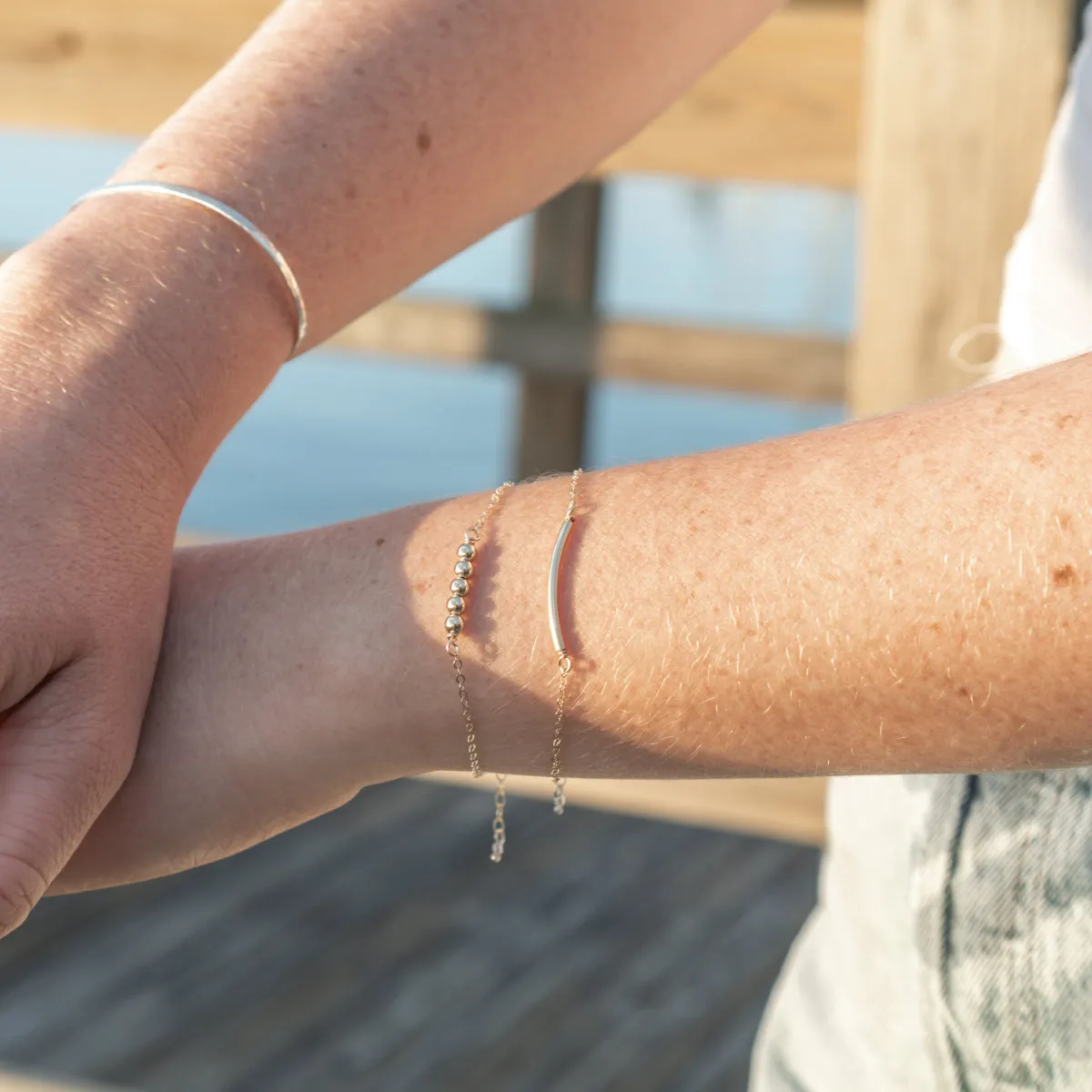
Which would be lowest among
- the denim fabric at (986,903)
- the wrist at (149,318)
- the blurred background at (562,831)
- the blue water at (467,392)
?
the denim fabric at (986,903)

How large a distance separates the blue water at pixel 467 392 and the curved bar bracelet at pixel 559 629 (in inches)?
79.4

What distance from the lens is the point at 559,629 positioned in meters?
0.58

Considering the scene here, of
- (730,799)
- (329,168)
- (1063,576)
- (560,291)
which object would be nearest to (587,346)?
(560,291)

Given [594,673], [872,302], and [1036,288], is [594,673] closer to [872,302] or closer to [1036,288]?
[1036,288]

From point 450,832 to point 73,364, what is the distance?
131 inches

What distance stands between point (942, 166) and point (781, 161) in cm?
56

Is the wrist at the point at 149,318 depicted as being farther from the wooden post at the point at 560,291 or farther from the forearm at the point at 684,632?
the wooden post at the point at 560,291

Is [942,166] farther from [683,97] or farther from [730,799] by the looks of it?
[730,799]

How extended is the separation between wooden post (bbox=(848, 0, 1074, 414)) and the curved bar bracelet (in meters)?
0.87

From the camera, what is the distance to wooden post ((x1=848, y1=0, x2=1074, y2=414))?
132cm

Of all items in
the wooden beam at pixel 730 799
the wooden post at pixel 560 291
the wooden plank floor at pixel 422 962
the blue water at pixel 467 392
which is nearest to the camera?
the wooden beam at pixel 730 799

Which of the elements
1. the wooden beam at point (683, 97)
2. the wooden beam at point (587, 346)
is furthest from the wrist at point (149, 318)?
the wooden beam at point (587, 346)

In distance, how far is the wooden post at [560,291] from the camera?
3023 mm

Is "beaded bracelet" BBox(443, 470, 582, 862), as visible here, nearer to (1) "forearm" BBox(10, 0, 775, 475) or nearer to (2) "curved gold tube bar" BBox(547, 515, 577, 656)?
(2) "curved gold tube bar" BBox(547, 515, 577, 656)
